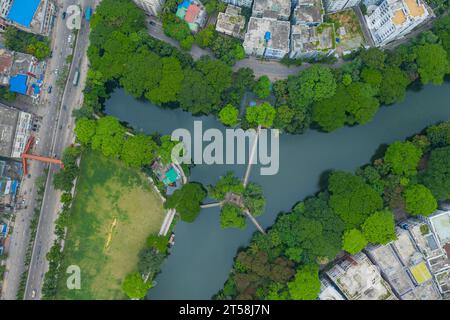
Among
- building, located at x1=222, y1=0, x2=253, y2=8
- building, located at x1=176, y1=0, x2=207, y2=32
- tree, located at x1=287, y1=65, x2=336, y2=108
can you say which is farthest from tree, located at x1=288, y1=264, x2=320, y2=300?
building, located at x1=222, y1=0, x2=253, y2=8

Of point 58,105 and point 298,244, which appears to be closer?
point 298,244

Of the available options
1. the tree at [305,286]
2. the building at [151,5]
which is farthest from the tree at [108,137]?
the tree at [305,286]

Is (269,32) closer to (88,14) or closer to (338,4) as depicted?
(338,4)

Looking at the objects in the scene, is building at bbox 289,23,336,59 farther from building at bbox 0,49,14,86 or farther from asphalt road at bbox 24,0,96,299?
building at bbox 0,49,14,86

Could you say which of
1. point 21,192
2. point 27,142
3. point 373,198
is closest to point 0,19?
point 27,142

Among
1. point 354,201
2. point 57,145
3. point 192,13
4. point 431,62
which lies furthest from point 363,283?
point 57,145

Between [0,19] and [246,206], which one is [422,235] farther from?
[0,19]
